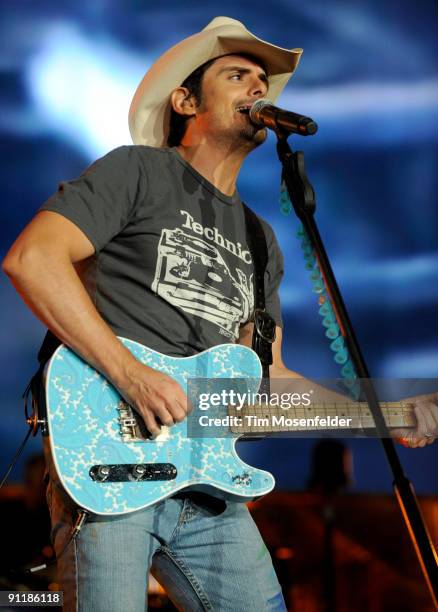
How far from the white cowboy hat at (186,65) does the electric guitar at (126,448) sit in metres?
0.98

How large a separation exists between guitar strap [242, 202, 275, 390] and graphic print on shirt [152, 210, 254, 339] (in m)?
0.07

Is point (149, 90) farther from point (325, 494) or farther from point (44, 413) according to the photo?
point (325, 494)

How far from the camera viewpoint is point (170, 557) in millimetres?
1910

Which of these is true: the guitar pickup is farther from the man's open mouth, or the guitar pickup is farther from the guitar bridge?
the man's open mouth

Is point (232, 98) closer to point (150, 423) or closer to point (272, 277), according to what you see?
point (272, 277)

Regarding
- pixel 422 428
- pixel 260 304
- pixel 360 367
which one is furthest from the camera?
pixel 260 304

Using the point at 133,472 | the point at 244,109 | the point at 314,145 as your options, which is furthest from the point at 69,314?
the point at 314,145

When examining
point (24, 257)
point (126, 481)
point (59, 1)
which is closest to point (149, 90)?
point (24, 257)

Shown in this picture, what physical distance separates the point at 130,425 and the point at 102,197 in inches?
22.2

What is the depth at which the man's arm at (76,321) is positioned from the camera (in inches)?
70.1

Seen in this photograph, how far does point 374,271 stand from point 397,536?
4.72ft

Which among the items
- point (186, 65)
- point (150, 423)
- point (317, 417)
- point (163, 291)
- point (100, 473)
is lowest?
point (100, 473)

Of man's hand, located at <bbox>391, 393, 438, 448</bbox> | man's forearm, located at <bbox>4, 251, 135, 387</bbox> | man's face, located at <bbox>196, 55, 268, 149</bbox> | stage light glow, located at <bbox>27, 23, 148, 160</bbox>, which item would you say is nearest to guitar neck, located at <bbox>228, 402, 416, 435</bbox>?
man's hand, located at <bbox>391, 393, 438, 448</bbox>

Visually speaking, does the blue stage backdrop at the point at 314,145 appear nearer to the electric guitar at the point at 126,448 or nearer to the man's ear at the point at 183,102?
the man's ear at the point at 183,102
